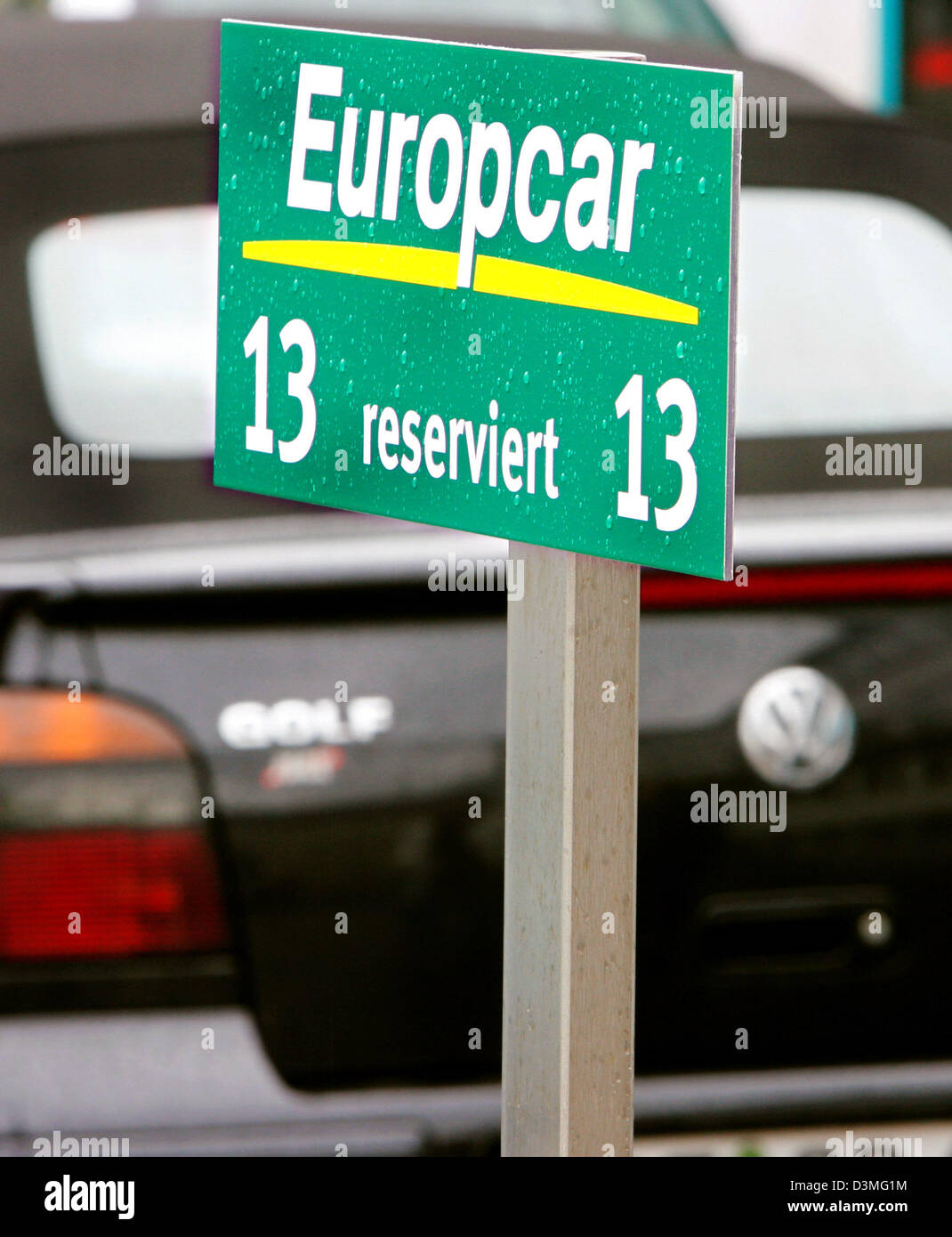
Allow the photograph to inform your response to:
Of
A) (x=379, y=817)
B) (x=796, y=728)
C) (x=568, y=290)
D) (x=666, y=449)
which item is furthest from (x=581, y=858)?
(x=796, y=728)

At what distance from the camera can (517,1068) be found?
156 centimetres

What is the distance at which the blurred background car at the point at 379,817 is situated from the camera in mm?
2066

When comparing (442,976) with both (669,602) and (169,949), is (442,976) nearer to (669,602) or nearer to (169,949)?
(169,949)

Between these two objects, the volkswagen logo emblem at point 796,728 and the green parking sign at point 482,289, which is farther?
the volkswagen logo emblem at point 796,728

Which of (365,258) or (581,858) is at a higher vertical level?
(365,258)

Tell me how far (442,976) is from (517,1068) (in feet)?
1.79

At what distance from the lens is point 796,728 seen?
2166mm

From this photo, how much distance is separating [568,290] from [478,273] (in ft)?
0.26

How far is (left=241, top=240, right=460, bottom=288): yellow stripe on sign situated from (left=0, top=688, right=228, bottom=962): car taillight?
0.62 meters

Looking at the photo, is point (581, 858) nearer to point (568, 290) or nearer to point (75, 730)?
point (568, 290)

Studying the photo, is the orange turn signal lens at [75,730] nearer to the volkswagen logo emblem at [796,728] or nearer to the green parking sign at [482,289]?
the green parking sign at [482,289]

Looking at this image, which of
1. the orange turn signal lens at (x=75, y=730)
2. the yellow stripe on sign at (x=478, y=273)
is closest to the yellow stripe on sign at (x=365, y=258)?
the yellow stripe on sign at (x=478, y=273)

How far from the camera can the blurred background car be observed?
207cm
